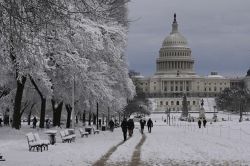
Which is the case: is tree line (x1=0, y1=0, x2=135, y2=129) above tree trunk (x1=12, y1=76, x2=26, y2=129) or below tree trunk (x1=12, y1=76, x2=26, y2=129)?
above

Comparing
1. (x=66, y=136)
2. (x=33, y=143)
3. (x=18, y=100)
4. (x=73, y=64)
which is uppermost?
(x=73, y=64)

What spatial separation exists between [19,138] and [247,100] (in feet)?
393

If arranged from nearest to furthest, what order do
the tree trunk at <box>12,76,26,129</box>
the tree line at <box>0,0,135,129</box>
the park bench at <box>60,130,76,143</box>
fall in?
the tree line at <box>0,0,135,129</box> < the park bench at <box>60,130,76,143</box> < the tree trunk at <box>12,76,26,129</box>

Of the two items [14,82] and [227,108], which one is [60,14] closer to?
[14,82]

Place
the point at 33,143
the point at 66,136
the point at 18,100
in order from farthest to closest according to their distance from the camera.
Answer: the point at 18,100 < the point at 66,136 < the point at 33,143

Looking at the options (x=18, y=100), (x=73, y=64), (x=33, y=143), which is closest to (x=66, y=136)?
(x=73, y=64)

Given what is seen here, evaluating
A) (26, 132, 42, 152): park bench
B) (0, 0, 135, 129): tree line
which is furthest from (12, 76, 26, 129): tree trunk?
(26, 132, 42, 152): park bench

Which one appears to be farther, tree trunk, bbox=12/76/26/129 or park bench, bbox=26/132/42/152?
tree trunk, bbox=12/76/26/129

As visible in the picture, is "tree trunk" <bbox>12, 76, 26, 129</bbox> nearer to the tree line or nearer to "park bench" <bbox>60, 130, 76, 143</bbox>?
the tree line

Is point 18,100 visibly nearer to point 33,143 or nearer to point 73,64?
point 73,64

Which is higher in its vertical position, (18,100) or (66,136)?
(18,100)

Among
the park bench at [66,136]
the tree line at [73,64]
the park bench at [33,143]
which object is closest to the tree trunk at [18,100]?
the tree line at [73,64]

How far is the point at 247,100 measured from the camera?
474ft

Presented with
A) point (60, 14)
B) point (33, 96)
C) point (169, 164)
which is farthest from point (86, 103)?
point (60, 14)
